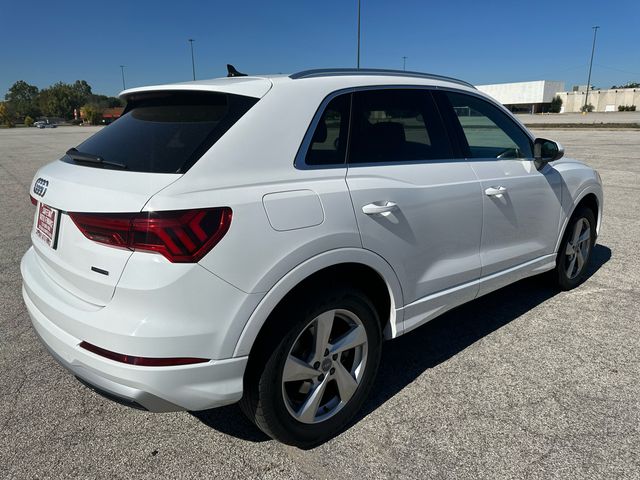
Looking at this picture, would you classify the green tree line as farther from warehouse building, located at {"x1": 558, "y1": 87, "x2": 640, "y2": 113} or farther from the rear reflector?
the rear reflector

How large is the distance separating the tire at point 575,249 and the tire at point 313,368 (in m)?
2.45

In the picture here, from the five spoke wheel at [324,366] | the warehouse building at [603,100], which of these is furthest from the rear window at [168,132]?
the warehouse building at [603,100]

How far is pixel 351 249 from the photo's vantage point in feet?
7.79

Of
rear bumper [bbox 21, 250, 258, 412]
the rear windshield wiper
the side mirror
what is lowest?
rear bumper [bbox 21, 250, 258, 412]

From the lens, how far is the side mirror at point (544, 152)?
12.1 ft

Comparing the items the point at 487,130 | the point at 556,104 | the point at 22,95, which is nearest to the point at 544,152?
the point at 487,130

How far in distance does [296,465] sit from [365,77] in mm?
2047

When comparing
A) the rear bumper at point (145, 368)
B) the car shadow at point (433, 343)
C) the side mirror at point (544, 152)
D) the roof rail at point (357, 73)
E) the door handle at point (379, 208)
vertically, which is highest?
the roof rail at point (357, 73)

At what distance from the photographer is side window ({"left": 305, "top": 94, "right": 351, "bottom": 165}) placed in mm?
2406

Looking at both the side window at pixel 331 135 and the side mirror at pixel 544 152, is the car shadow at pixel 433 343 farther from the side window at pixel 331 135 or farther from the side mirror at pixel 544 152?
the side window at pixel 331 135

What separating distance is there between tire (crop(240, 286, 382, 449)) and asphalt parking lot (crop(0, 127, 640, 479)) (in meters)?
0.15

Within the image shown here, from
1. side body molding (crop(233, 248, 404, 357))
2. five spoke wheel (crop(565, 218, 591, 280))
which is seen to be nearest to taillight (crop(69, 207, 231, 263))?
side body molding (crop(233, 248, 404, 357))

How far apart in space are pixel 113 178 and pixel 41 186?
611mm

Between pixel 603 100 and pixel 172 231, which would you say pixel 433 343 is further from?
pixel 603 100
